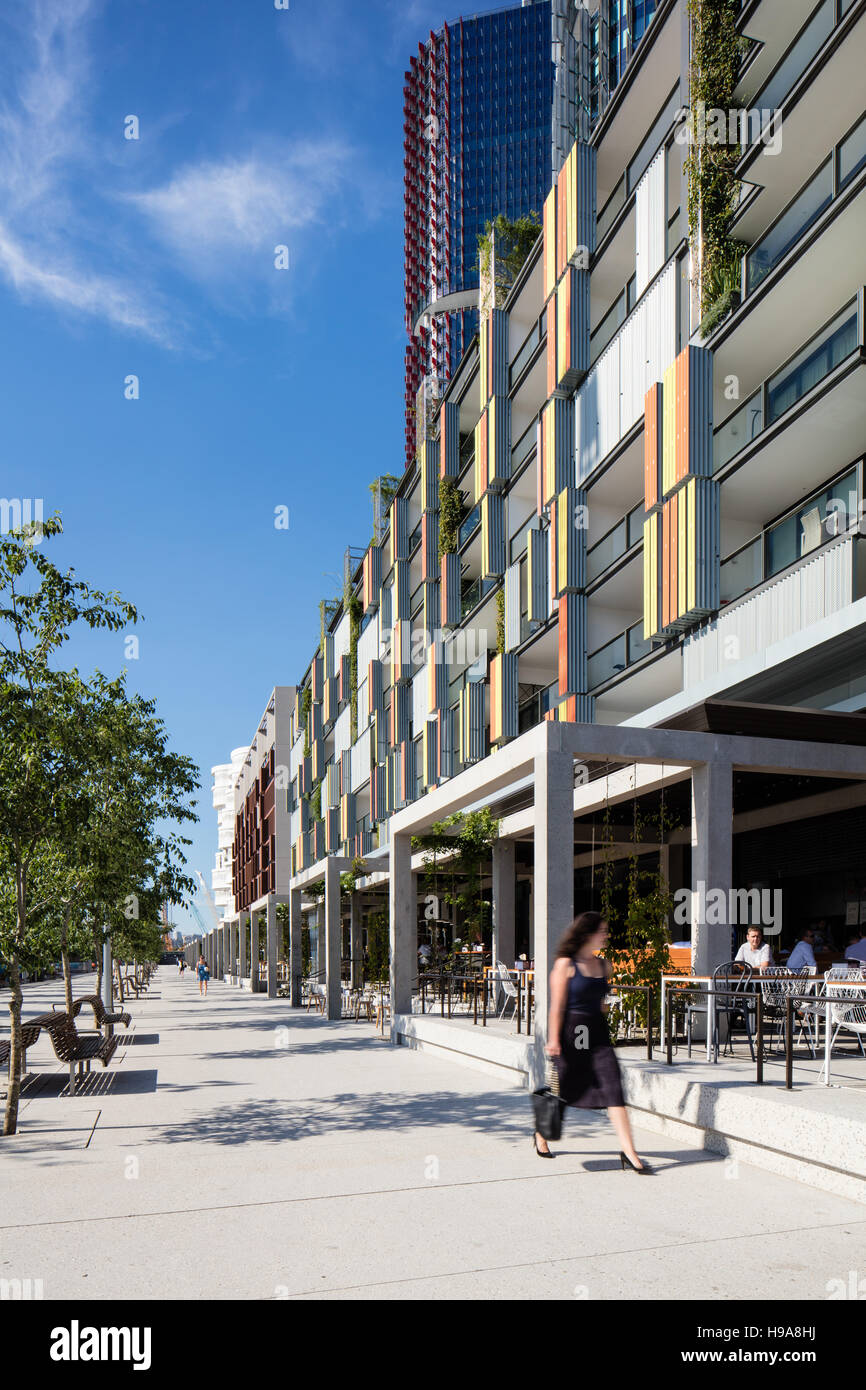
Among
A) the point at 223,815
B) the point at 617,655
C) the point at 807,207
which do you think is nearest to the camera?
the point at 807,207

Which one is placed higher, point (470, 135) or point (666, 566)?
point (470, 135)

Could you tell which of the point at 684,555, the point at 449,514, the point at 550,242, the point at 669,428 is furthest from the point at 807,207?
the point at 449,514

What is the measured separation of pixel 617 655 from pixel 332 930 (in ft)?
26.7

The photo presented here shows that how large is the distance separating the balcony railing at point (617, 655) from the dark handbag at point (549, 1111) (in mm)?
13585

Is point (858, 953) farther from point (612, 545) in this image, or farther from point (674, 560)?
point (612, 545)

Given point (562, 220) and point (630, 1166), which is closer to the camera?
point (630, 1166)

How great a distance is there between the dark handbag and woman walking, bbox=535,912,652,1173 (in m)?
0.30

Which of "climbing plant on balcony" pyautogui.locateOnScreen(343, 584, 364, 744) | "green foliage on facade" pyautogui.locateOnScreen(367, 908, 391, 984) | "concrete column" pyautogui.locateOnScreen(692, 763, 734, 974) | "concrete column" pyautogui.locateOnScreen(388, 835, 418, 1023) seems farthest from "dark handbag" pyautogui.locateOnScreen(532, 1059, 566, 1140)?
"climbing plant on balcony" pyautogui.locateOnScreen(343, 584, 364, 744)

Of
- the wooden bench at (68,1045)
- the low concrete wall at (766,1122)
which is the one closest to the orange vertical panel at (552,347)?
the wooden bench at (68,1045)

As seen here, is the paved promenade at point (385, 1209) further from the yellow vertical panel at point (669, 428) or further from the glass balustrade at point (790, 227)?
the glass balustrade at point (790, 227)

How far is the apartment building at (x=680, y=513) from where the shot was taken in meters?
12.1

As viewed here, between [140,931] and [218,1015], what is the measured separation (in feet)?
20.8

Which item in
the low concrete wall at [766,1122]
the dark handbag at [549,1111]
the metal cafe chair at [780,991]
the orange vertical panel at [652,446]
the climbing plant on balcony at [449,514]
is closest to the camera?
the low concrete wall at [766,1122]

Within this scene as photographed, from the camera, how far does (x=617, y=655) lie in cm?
2236
